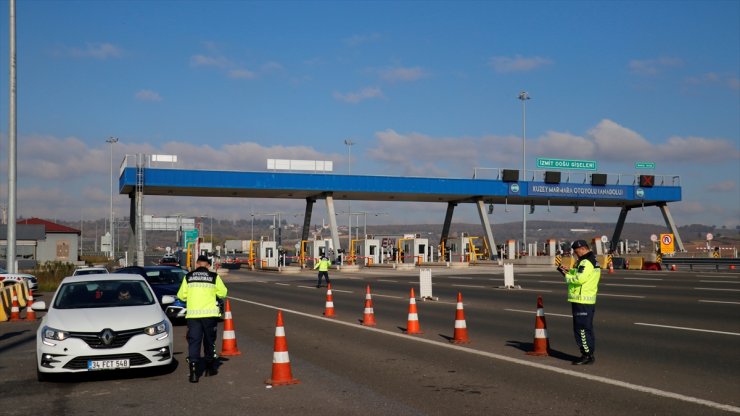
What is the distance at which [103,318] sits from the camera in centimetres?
1030

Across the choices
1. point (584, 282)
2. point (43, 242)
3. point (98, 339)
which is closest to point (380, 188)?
point (43, 242)

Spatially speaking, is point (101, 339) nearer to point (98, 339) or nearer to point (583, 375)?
point (98, 339)

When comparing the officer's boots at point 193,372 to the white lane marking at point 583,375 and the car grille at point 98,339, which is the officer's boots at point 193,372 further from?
the white lane marking at point 583,375

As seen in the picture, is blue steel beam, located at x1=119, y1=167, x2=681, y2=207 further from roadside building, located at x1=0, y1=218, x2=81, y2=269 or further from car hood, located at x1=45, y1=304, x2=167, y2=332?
car hood, located at x1=45, y1=304, x2=167, y2=332

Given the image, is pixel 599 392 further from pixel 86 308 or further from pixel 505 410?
pixel 86 308

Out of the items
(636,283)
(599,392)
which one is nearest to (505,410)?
(599,392)

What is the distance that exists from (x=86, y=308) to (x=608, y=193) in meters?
57.5

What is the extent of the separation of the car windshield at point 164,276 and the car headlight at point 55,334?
31.9 ft

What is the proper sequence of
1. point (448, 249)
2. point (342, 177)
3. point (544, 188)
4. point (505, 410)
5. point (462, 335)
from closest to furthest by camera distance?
point (505, 410), point (462, 335), point (342, 177), point (544, 188), point (448, 249)

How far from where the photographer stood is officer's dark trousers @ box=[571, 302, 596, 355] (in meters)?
10.5

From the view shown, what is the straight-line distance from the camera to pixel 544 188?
6188 cm

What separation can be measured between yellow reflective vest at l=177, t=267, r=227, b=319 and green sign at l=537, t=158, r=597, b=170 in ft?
175

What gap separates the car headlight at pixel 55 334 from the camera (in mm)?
9859

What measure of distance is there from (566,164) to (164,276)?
47.2m
